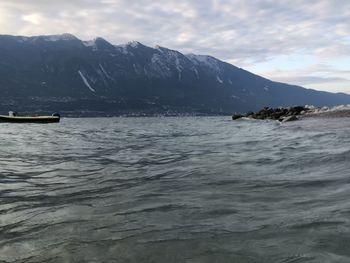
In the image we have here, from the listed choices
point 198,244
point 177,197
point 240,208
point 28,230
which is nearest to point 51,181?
point 177,197

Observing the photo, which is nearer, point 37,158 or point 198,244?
point 198,244

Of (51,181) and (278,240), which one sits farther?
(51,181)

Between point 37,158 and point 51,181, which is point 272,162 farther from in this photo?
point 37,158

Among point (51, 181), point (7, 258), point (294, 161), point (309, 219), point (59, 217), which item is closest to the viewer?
point (7, 258)

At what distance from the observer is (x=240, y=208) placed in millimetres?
9086

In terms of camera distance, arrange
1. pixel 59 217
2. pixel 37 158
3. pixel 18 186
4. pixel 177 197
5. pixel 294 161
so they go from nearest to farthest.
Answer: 1. pixel 59 217
2. pixel 177 197
3. pixel 18 186
4. pixel 294 161
5. pixel 37 158

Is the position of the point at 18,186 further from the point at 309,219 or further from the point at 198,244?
the point at 309,219

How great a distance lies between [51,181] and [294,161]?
883cm

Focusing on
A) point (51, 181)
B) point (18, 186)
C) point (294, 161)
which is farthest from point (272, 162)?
point (18, 186)

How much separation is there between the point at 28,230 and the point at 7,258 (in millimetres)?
1435

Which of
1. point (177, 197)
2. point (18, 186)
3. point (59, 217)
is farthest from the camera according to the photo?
point (18, 186)

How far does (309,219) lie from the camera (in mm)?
7938

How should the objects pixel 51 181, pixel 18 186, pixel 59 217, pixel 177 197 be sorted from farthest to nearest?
pixel 51 181 → pixel 18 186 → pixel 177 197 → pixel 59 217

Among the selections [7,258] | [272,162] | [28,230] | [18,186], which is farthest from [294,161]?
[7,258]
